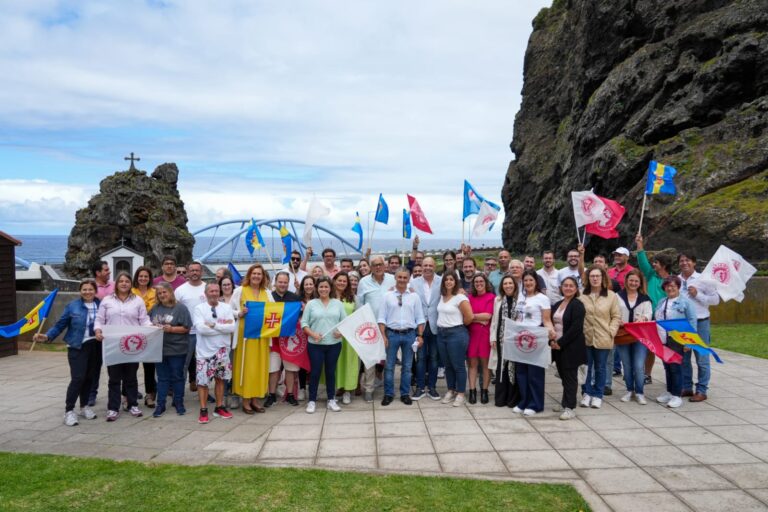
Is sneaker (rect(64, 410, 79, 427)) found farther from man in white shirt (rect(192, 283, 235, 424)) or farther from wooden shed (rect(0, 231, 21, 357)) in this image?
wooden shed (rect(0, 231, 21, 357))

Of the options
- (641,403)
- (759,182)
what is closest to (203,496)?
(641,403)

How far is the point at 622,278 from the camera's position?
9.15 meters

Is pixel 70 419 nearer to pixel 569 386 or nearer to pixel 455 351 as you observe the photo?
pixel 455 351

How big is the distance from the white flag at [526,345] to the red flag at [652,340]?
1.42 meters

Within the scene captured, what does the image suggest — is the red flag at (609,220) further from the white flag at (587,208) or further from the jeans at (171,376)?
the jeans at (171,376)

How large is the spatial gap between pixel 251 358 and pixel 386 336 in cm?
198

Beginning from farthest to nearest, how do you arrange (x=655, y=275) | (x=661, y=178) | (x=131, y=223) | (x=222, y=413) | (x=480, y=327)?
(x=131, y=223), (x=661, y=178), (x=655, y=275), (x=480, y=327), (x=222, y=413)

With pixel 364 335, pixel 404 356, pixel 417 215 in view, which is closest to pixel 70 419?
pixel 364 335

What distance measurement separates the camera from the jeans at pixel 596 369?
7934 mm

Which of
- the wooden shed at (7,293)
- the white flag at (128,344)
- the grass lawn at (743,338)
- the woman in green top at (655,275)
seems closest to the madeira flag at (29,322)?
the white flag at (128,344)

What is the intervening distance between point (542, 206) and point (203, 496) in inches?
1805

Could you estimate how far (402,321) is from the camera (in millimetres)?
8039

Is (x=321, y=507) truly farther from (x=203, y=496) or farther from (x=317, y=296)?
(x=317, y=296)

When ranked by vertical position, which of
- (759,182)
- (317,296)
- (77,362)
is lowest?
(77,362)
